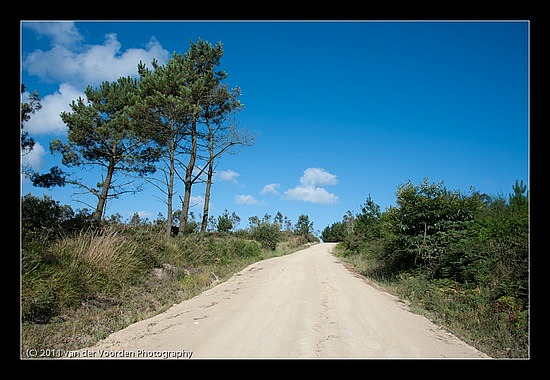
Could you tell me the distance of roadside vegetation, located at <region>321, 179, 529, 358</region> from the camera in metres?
5.56

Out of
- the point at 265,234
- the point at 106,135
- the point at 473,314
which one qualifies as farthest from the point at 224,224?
the point at 473,314

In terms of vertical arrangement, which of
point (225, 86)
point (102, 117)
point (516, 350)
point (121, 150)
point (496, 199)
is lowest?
point (516, 350)

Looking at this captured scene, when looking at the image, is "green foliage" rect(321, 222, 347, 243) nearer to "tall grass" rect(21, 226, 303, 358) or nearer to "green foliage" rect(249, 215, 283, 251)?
"green foliage" rect(249, 215, 283, 251)

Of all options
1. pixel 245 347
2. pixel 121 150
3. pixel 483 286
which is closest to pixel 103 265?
pixel 245 347

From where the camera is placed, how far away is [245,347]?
414cm

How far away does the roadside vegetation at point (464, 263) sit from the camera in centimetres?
556

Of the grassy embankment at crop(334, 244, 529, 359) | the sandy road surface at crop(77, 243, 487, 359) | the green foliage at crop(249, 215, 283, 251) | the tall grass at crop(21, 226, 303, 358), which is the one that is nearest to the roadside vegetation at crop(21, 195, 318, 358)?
the tall grass at crop(21, 226, 303, 358)

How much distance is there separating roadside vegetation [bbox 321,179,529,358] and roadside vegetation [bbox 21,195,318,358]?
217 inches

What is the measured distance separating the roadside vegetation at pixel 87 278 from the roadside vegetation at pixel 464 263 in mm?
5510

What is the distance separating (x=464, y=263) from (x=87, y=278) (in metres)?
8.82

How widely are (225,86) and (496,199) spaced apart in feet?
45.9

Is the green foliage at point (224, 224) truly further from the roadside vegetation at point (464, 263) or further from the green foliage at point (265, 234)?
the roadside vegetation at point (464, 263)

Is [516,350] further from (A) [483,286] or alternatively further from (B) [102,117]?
(B) [102,117]

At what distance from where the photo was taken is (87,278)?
696 cm
